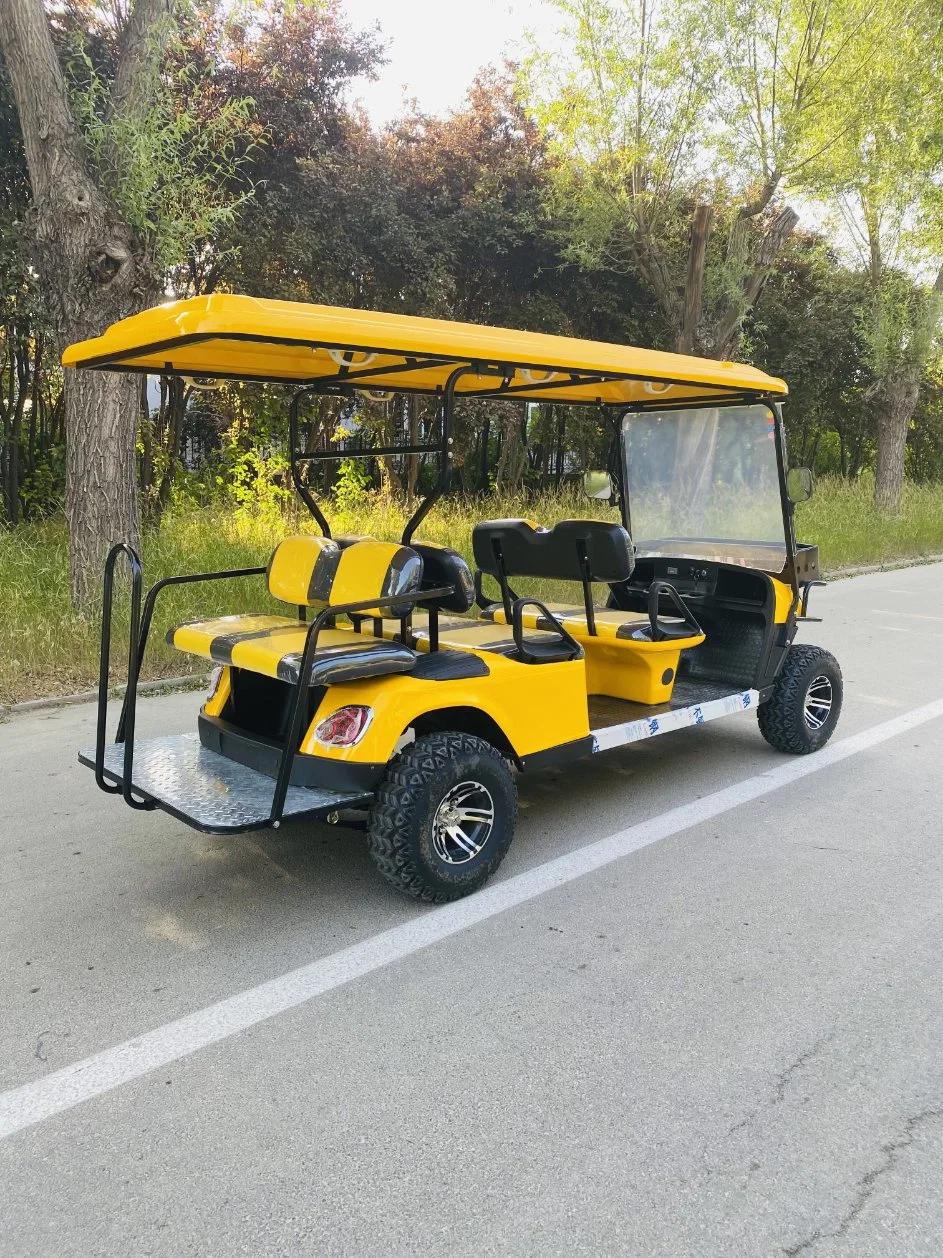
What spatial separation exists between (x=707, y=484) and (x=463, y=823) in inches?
103

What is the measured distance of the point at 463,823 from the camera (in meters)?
3.25

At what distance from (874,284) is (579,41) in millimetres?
7399

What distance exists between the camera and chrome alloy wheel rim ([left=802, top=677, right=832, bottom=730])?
4.79 metres

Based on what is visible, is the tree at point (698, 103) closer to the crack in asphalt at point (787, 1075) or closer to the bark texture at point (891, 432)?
the bark texture at point (891, 432)

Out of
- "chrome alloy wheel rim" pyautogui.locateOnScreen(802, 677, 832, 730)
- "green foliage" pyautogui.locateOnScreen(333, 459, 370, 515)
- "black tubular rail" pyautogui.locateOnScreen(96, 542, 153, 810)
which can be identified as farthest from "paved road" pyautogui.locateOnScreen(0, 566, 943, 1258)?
"green foliage" pyautogui.locateOnScreen(333, 459, 370, 515)

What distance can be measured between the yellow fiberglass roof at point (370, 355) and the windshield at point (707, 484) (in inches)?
10.5

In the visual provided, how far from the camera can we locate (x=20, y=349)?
10859mm

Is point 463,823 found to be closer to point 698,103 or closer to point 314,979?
point 314,979

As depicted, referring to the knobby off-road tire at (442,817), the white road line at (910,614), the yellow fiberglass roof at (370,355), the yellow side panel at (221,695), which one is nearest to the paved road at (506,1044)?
the knobby off-road tire at (442,817)

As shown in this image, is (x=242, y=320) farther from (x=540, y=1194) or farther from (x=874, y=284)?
(x=874, y=284)

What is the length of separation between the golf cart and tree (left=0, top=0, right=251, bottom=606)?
10.5 ft

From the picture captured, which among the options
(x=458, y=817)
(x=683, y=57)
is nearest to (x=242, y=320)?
(x=458, y=817)

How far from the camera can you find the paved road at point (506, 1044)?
1.92 meters

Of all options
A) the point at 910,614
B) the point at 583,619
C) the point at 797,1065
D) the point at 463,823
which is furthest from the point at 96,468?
the point at 910,614
